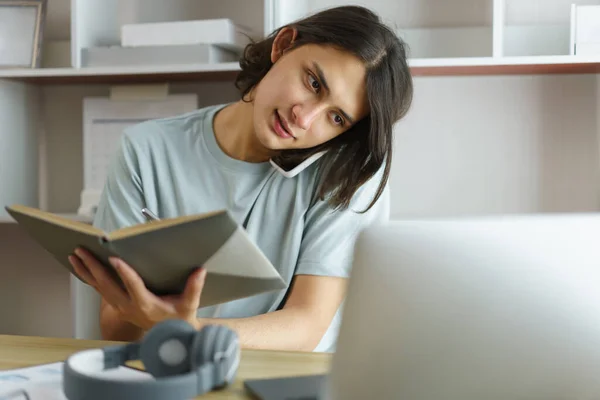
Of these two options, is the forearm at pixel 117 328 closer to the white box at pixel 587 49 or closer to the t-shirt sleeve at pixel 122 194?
the t-shirt sleeve at pixel 122 194

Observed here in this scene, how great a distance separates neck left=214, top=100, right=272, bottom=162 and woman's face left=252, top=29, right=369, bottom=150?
0.38ft

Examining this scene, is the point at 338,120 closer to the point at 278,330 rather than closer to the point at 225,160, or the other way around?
the point at 225,160

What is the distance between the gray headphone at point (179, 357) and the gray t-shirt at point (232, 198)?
0.62m

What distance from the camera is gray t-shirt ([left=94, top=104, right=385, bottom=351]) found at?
1.53 meters

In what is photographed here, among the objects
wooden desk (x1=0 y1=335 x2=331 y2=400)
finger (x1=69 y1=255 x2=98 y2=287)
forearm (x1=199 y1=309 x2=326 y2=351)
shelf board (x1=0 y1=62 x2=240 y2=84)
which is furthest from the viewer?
shelf board (x1=0 y1=62 x2=240 y2=84)

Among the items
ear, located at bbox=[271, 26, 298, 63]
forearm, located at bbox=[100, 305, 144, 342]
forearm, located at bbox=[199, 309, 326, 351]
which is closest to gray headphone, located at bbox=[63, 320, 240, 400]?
forearm, located at bbox=[199, 309, 326, 351]

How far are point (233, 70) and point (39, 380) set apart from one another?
1.19 meters

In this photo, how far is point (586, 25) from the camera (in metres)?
1.88

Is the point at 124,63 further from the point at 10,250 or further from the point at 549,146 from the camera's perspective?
the point at 549,146

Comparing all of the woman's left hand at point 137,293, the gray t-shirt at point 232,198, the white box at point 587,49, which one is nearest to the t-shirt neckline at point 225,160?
the gray t-shirt at point 232,198

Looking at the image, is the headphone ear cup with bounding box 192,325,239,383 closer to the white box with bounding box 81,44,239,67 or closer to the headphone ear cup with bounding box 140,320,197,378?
the headphone ear cup with bounding box 140,320,197,378

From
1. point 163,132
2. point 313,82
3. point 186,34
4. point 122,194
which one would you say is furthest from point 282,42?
point 186,34

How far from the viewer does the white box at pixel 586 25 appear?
1.87 m

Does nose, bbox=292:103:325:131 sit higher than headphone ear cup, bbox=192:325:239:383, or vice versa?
nose, bbox=292:103:325:131
